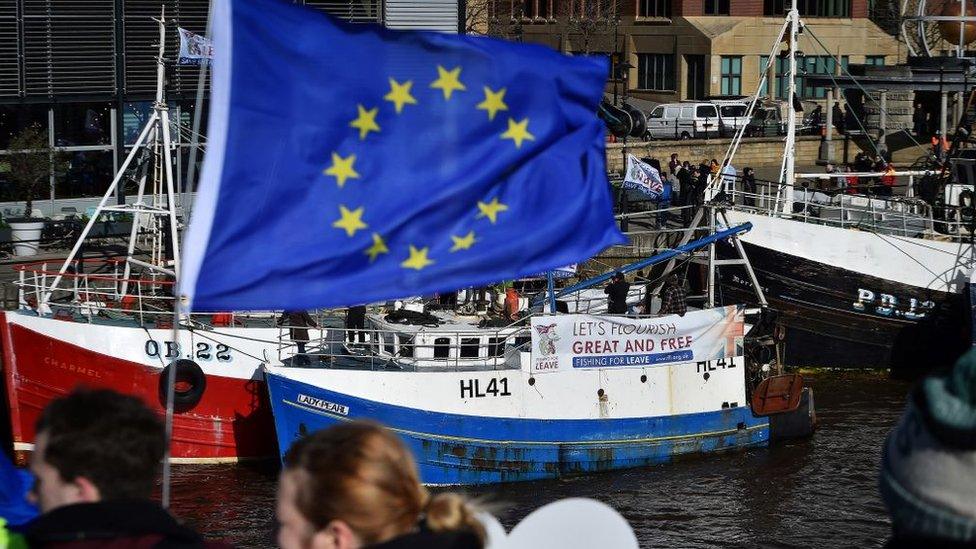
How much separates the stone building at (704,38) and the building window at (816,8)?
4 cm

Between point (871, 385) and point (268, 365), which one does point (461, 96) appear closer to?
point (268, 365)

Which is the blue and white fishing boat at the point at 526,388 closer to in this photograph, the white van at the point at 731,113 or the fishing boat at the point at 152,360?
the fishing boat at the point at 152,360

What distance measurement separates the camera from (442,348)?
813 inches

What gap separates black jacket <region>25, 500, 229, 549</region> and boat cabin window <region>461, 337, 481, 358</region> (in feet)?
54.6

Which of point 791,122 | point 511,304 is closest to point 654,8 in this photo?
point 791,122

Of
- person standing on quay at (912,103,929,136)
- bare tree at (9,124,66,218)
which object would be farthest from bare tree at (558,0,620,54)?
bare tree at (9,124,66,218)

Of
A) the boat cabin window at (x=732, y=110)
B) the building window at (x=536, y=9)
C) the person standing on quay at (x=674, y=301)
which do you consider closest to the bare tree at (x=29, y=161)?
the person standing on quay at (x=674, y=301)

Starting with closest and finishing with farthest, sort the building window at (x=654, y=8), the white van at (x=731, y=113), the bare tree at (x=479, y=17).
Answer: the bare tree at (x=479, y=17) → the white van at (x=731, y=113) → the building window at (x=654, y=8)

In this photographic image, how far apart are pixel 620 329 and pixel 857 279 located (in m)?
9.90

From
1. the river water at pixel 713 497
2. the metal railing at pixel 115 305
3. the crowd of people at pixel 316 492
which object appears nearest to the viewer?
the crowd of people at pixel 316 492

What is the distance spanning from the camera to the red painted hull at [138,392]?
2122cm

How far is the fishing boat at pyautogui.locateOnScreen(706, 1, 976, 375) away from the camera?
28609mm

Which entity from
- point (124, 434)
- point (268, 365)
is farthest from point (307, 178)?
point (268, 365)

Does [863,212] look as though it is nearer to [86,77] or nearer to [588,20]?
[86,77]
